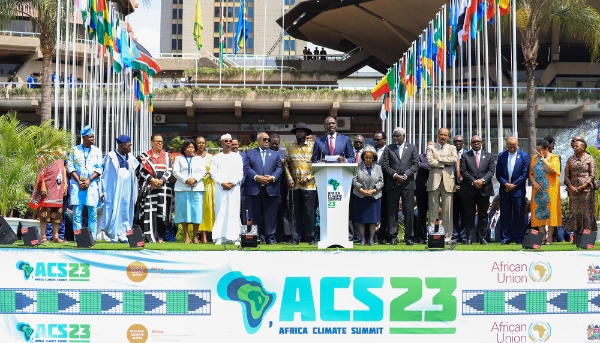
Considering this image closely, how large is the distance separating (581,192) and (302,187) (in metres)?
→ 4.07

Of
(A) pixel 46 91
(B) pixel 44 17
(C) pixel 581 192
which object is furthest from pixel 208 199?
(A) pixel 46 91

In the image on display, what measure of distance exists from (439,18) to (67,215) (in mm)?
14013

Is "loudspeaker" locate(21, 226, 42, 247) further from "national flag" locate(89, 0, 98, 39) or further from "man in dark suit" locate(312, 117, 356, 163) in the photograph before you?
"national flag" locate(89, 0, 98, 39)

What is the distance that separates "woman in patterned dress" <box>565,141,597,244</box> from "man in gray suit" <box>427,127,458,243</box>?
1720 millimetres

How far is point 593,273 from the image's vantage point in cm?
873

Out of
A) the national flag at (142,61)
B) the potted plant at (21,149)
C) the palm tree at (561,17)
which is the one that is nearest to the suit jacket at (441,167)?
the potted plant at (21,149)

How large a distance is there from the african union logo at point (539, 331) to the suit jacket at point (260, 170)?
15.7 ft

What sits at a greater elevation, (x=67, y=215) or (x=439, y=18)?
(x=439, y=18)

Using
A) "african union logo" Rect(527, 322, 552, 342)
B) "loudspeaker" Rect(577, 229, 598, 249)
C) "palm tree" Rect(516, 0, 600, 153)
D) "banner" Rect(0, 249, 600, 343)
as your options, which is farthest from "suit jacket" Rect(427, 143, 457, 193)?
"palm tree" Rect(516, 0, 600, 153)

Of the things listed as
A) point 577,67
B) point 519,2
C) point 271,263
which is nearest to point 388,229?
point 271,263

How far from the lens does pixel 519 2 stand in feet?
95.7

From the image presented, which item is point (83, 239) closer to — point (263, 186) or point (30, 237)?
point (30, 237)

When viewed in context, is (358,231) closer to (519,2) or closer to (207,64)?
(519,2)

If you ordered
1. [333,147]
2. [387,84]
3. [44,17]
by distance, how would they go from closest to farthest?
[333,147], [44,17], [387,84]
